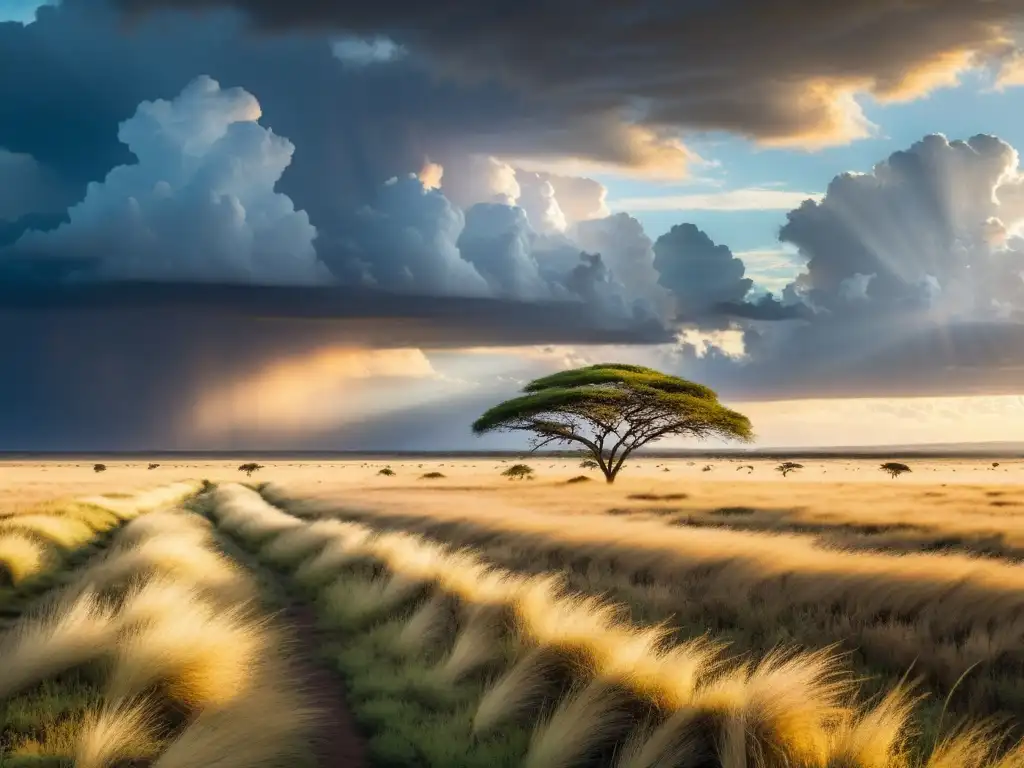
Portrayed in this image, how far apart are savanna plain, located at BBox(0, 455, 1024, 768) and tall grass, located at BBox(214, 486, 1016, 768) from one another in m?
0.03

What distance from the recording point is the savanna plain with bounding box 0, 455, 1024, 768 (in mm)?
8211

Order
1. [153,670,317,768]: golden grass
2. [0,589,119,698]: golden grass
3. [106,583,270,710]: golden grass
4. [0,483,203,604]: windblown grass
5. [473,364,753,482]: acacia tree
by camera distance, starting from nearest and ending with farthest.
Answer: [153,670,317,768]: golden grass
[106,583,270,710]: golden grass
[0,589,119,698]: golden grass
[0,483,203,604]: windblown grass
[473,364,753,482]: acacia tree

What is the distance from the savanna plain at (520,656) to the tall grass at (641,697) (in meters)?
0.03

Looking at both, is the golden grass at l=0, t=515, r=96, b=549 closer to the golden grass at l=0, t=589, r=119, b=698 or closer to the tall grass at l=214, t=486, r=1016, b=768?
the tall grass at l=214, t=486, r=1016, b=768

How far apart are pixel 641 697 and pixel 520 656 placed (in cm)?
270

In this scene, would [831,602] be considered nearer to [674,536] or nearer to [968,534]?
[674,536]

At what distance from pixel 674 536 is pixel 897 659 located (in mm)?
12616

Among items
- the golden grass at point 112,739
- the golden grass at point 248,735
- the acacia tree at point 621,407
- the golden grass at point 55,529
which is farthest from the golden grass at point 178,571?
Result: the acacia tree at point 621,407

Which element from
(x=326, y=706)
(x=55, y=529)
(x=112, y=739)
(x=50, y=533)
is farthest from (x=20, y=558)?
(x=112, y=739)

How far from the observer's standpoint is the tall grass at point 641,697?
7.74 meters

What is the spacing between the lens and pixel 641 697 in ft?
30.0

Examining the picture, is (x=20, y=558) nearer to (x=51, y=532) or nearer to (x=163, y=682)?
(x=51, y=532)

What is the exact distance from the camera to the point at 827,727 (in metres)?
8.45

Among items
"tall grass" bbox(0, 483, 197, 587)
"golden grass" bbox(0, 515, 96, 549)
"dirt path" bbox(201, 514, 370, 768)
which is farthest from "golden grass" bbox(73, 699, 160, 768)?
"golden grass" bbox(0, 515, 96, 549)
